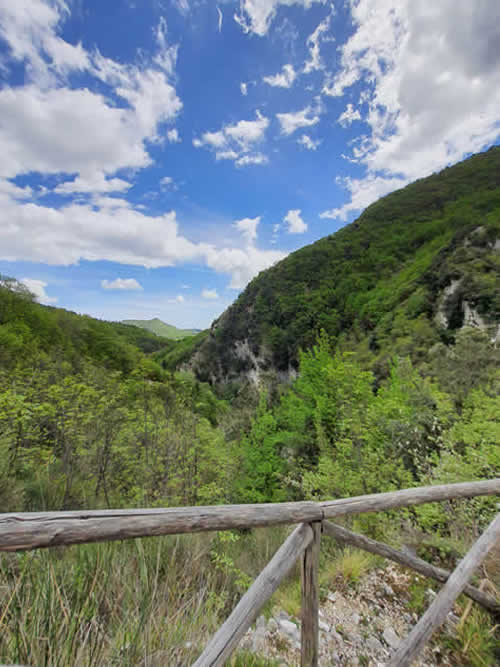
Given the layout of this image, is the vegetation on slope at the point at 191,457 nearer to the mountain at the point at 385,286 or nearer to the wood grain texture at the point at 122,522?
the mountain at the point at 385,286

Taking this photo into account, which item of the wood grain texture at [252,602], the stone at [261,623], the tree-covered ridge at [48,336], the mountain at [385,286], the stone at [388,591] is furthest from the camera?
the mountain at [385,286]

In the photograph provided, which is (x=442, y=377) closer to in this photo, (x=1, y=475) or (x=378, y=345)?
(x=1, y=475)

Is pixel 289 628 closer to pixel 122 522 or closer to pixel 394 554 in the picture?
pixel 394 554

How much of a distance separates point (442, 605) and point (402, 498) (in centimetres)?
67

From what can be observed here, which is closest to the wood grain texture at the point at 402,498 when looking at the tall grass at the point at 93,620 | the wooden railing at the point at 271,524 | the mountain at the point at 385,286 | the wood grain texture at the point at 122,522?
the wooden railing at the point at 271,524

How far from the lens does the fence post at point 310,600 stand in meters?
1.50

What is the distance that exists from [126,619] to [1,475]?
466 cm

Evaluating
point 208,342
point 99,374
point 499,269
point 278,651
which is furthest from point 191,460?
point 208,342

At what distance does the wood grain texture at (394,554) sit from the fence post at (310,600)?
0.38ft

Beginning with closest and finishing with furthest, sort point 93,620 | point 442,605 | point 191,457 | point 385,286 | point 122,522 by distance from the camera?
point 122,522
point 93,620
point 442,605
point 191,457
point 385,286

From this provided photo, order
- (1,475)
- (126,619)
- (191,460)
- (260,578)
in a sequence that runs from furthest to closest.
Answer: (191,460) → (1,475) → (126,619) → (260,578)

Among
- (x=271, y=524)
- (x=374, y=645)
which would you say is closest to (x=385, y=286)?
(x=374, y=645)

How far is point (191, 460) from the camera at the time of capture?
30.4 ft

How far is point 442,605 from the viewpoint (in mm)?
1761
